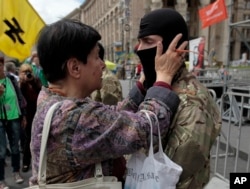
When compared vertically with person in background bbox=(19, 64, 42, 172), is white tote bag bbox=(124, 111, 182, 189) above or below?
above

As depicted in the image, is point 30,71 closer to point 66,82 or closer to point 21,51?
point 21,51

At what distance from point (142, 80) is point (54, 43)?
645 mm

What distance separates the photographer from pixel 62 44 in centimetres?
120

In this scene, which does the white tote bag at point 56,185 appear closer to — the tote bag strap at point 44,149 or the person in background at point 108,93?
the tote bag strap at point 44,149

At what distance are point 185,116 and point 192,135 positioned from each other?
91 millimetres

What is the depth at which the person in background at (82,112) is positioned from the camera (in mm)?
1131

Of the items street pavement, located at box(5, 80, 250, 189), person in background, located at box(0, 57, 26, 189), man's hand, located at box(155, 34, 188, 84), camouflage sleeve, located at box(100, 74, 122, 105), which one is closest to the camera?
man's hand, located at box(155, 34, 188, 84)

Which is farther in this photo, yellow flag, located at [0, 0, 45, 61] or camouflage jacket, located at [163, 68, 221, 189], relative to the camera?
yellow flag, located at [0, 0, 45, 61]

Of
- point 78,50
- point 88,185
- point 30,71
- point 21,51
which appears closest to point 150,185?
point 88,185

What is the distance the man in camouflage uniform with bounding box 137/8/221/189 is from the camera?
46.6 inches

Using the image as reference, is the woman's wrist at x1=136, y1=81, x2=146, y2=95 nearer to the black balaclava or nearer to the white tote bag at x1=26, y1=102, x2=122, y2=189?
the black balaclava

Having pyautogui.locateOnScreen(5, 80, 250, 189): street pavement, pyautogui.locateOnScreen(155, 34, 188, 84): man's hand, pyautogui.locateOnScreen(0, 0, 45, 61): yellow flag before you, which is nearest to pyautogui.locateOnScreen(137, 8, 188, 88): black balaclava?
pyautogui.locateOnScreen(155, 34, 188, 84): man's hand

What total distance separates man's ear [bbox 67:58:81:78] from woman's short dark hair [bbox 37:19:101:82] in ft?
0.06

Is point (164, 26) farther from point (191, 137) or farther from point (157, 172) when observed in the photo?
point (157, 172)
